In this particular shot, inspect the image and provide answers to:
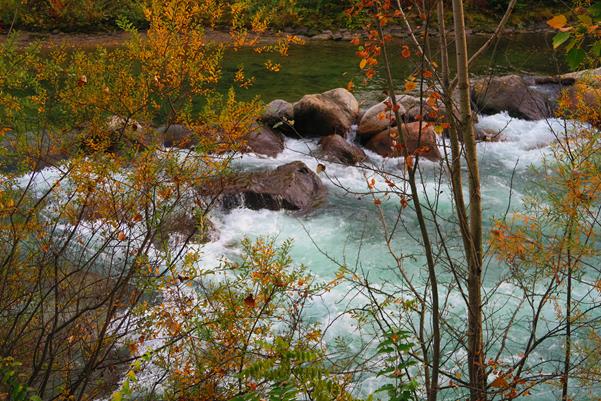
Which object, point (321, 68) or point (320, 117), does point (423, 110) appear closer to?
point (320, 117)

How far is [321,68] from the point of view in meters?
14.3

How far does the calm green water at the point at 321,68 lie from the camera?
40.4 feet

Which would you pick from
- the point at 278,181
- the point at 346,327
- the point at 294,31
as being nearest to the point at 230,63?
the point at 294,31

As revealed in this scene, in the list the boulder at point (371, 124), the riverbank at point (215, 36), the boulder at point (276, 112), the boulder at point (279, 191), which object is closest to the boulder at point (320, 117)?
the boulder at point (276, 112)

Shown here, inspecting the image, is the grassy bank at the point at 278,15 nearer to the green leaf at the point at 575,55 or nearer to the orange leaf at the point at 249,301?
the orange leaf at the point at 249,301

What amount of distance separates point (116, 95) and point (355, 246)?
12.6 feet

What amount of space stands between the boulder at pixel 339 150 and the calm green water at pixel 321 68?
244 centimetres

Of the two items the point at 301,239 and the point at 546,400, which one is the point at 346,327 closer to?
the point at 546,400

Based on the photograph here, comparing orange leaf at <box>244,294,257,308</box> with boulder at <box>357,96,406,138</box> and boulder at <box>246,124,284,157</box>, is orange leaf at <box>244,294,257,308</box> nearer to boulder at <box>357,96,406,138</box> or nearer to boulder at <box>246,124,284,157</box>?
boulder at <box>246,124,284,157</box>

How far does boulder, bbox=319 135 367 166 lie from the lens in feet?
30.2

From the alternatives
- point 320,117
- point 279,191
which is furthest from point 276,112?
point 279,191

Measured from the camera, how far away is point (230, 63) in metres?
14.4

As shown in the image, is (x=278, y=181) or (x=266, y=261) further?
(x=278, y=181)

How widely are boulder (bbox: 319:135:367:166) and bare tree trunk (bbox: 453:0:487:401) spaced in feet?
21.5
